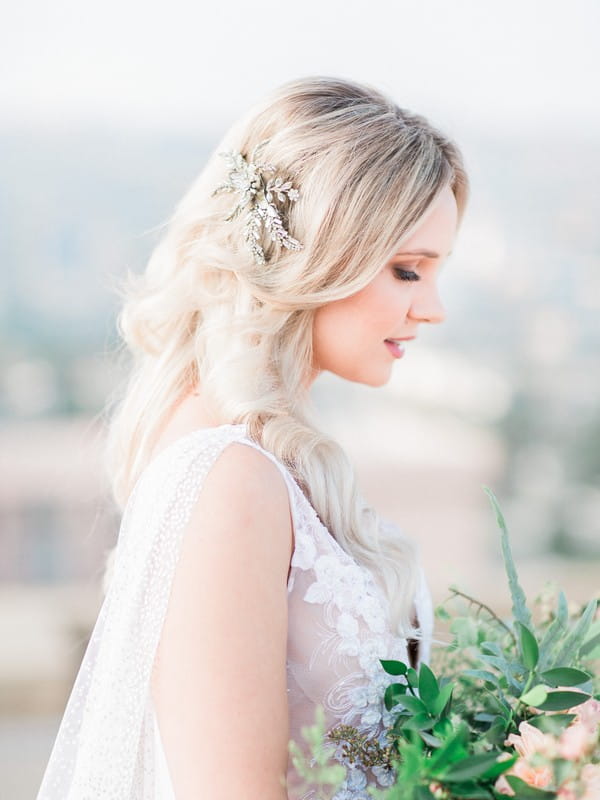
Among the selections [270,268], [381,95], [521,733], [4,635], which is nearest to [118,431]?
[270,268]

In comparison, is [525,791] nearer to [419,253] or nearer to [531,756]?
[531,756]

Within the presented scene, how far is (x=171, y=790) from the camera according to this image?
48.4 inches

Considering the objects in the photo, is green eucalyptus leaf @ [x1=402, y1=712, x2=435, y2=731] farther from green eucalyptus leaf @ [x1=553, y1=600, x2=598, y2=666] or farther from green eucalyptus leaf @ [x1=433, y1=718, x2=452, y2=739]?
green eucalyptus leaf @ [x1=553, y1=600, x2=598, y2=666]

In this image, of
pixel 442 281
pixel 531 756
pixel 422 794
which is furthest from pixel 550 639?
pixel 442 281

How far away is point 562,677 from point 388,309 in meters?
0.65

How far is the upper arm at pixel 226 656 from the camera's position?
1.11 metres

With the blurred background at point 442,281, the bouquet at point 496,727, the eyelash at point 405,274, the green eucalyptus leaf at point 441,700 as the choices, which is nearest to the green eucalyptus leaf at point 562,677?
the bouquet at point 496,727

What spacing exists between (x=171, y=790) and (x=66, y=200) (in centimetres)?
556

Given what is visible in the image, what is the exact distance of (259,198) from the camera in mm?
1454

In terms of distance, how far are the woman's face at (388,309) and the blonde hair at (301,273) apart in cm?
4

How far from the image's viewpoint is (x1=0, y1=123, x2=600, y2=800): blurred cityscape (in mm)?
5961

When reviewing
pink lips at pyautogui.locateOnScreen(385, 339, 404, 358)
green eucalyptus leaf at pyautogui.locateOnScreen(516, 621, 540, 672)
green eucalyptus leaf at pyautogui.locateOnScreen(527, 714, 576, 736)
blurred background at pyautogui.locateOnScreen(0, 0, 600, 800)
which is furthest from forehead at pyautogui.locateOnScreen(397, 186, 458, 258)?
blurred background at pyautogui.locateOnScreen(0, 0, 600, 800)

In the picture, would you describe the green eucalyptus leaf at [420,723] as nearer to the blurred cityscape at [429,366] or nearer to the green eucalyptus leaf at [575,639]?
the green eucalyptus leaf at [575,639]

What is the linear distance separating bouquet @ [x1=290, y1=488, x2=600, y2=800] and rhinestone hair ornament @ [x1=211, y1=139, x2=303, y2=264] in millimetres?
556
